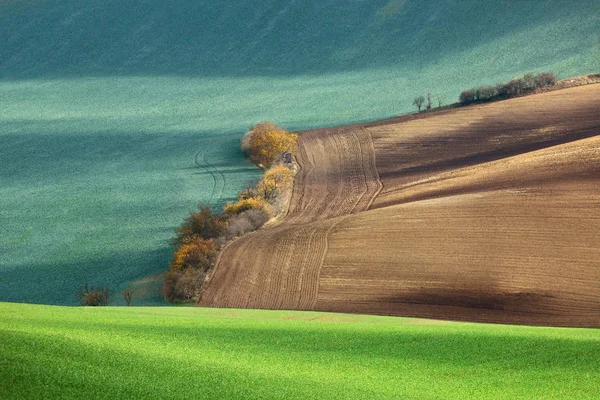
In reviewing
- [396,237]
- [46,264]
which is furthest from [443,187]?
[46,264]

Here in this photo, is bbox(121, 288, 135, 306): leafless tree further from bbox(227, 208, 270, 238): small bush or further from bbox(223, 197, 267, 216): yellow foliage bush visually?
bbox(223, 197, 267, 216): yellow foliage bush

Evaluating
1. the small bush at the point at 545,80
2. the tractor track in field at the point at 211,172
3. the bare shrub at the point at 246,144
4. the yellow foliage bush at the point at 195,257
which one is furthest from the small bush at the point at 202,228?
the small bush at the point at 545,80

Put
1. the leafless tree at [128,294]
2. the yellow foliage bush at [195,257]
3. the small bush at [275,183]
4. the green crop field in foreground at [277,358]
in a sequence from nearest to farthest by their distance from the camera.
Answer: the green crop field in foreground at [277,358]
the leafless tree at [128,294]
the yellow foliage bush at [195,257]
the small bush at [275,183]

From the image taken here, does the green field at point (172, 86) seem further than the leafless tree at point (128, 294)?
Yes

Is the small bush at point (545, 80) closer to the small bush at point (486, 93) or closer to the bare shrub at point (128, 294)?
the small bush at point (486, 93)

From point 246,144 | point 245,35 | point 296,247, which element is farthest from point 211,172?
point 245,35

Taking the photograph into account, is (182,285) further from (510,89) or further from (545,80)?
(545,80)

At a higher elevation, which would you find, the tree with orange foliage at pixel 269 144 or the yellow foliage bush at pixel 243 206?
the tree with orange foliage at pixel 269 144
